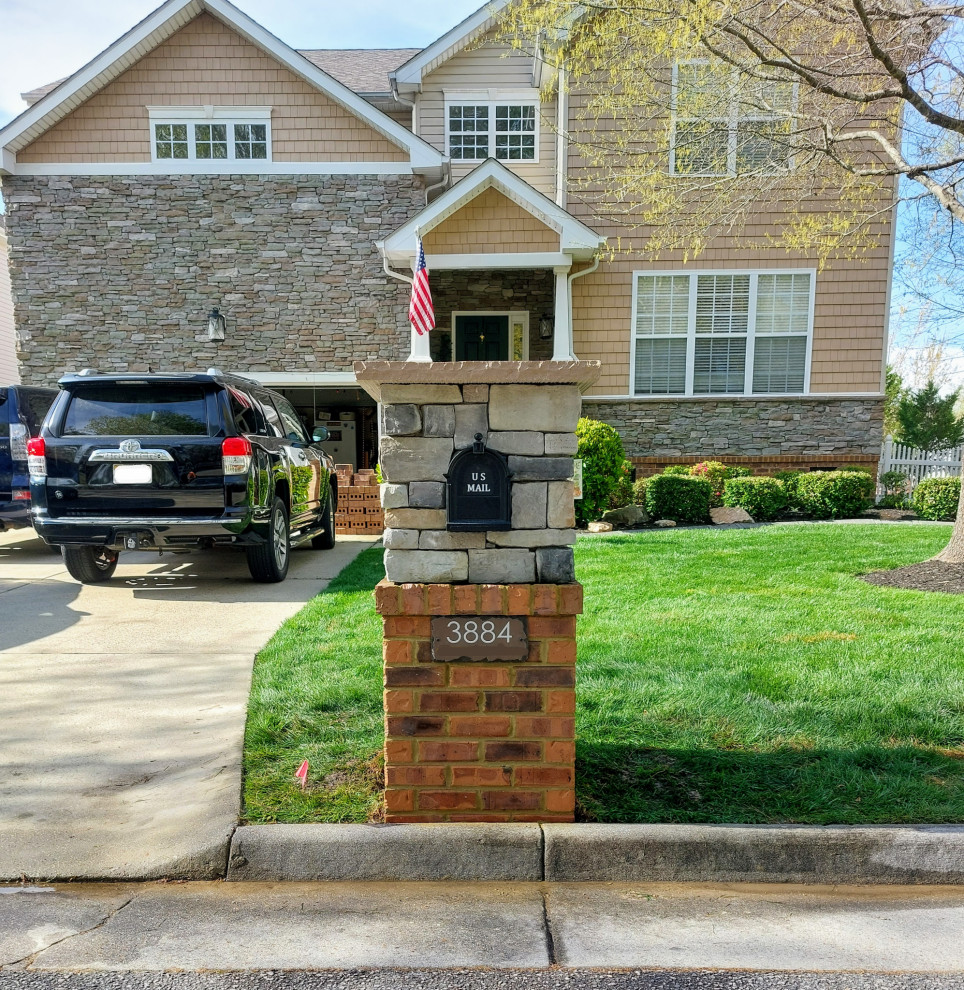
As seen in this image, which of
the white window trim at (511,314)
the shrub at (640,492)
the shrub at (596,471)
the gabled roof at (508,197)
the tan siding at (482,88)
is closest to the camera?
the shrub at (596,471)

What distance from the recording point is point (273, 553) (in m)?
7.07

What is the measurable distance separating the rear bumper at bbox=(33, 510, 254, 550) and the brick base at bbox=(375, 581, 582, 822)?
393cm

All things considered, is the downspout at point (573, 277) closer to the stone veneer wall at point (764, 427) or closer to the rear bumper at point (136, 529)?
the stone veneer wall at point (764, 427)

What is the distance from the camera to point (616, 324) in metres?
13.4

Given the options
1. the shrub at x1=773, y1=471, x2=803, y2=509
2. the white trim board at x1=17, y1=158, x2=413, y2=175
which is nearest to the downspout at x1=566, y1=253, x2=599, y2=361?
Result: the white trim board at x1=17, y1=158, x2=413, y2=175

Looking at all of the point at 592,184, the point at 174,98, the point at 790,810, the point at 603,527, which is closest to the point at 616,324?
the point at 592,184

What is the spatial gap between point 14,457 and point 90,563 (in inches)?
83.6

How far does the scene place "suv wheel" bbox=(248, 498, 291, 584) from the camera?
7.01 m

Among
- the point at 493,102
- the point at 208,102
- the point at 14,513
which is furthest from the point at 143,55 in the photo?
the point at 14,513

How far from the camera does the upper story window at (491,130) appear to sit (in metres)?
14.3

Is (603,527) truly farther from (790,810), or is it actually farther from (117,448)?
(790,810)

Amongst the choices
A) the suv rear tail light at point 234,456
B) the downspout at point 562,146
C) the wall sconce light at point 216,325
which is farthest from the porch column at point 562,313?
the suv rear tail light at point 234,456

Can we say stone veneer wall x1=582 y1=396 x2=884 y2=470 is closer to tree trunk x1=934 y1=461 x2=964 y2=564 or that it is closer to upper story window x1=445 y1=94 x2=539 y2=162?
upper story window x1=445 y1=94 x2=539 y2=162

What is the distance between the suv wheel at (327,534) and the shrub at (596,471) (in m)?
3.29
